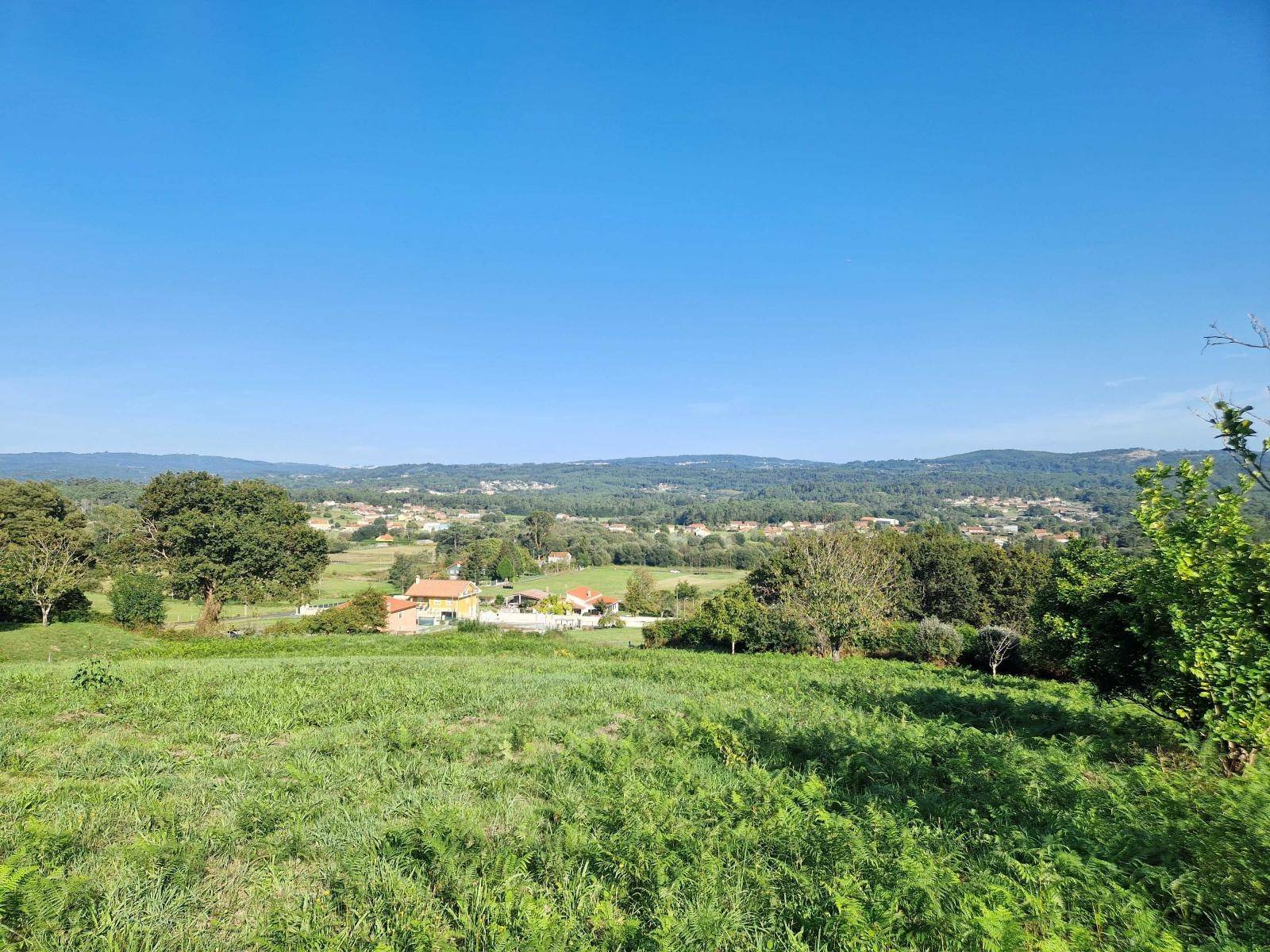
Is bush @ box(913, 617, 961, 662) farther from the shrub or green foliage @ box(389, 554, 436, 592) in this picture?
green foliage @ box(389, 554, 436, 592)

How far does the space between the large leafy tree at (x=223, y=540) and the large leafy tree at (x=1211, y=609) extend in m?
37.2

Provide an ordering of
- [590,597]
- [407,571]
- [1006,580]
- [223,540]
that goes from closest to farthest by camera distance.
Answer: [223,540] → [1006,580] → [590,597] → [407,571]

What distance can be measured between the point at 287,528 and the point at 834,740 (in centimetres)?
3579

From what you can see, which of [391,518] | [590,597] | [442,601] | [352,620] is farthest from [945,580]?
[391,518]

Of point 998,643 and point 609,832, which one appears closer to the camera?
point 609,832

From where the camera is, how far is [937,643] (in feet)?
82.1

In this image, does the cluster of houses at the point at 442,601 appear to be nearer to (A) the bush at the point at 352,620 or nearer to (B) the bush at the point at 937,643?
(A) the bush at the point at 352,620

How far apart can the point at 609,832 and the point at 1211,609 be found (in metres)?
6.79

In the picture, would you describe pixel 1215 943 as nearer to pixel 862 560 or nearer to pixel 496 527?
pixel 862 560

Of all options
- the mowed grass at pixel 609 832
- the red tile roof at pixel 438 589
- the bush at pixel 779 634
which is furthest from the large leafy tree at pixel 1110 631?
the red tile roof at pixel 438 589

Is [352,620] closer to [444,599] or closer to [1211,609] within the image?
[444,599]

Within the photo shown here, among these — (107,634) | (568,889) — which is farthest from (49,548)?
(568,889)

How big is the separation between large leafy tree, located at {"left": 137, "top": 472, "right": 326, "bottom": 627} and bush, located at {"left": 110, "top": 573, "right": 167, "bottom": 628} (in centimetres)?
112

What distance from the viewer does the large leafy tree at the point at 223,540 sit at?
30641mm
